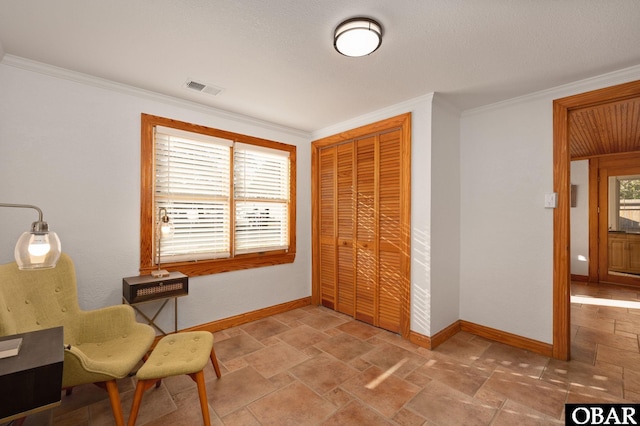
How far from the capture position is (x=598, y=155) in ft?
18.6

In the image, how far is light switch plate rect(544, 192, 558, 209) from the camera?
2.71 meters

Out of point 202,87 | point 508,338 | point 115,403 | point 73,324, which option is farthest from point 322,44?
point 508,338

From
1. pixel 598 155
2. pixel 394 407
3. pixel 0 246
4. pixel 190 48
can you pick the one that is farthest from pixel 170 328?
pixel 598 155

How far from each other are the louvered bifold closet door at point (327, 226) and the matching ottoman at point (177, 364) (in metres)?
2.10

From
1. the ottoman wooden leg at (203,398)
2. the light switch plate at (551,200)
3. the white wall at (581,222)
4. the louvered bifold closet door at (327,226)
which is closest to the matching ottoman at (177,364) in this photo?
the ottoman wooden leg at (203,398)

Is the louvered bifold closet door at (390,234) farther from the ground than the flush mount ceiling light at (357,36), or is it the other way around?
the flush mount ceiling light at (357,36)

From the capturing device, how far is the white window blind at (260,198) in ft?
11.7

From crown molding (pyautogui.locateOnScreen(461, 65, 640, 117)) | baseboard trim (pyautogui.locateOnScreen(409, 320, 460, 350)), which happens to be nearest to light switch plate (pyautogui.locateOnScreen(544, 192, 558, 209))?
crown molding (pyautogui.locateOnScreen(461, 65, 640, 117))

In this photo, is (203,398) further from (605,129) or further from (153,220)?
(605,129)

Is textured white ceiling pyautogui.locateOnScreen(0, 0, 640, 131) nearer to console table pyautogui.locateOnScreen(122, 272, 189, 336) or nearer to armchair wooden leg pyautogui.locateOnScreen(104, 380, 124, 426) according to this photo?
console table pyautogui.locateOnScreen(122, 272, 189, 336)

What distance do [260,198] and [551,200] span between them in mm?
3149

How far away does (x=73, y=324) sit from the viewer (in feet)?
7.04

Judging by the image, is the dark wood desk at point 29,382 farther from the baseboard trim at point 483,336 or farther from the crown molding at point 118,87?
the baseboard trim at point 483,336

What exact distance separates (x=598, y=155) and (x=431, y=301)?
552cm
